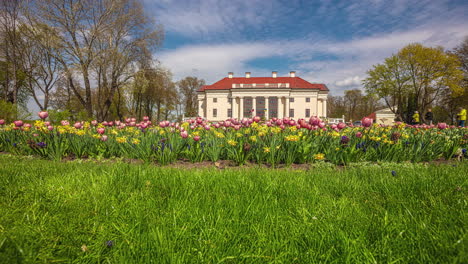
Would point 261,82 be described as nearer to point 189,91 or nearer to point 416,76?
point 189,91

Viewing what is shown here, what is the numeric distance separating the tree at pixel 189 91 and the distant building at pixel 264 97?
1681 mm

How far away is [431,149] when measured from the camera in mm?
4531

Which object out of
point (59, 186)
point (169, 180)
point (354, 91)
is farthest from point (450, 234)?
point (354, 91)

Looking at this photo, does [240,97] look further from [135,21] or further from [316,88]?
[135,21]

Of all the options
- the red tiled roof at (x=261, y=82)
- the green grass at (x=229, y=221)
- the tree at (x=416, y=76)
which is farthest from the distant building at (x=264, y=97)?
the green grass at (x=229, y=221)

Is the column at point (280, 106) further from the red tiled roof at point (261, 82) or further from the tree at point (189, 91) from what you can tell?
the tree at point (189, 91)

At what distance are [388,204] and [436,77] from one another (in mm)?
35508

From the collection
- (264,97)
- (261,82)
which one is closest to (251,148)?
(264,97)

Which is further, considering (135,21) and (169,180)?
(135,21)

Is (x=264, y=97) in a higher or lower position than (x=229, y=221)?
higher

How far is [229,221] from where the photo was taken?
1509mm

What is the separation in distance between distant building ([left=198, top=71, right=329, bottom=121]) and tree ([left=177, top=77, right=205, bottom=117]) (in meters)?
1.68

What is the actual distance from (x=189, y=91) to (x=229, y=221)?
4821 centimetres

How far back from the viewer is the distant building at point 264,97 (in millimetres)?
46656
